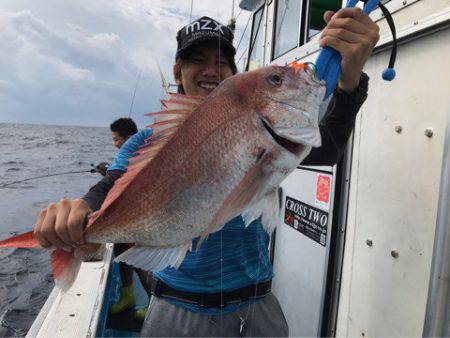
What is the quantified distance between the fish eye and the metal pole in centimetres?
74

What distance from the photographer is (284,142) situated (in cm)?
114

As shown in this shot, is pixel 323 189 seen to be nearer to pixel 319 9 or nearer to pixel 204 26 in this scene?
pixel 204 26

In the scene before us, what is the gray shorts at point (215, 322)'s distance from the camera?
5.59 feet

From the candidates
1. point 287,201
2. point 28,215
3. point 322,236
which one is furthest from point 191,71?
point 28,215

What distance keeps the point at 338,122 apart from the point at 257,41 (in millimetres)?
3017

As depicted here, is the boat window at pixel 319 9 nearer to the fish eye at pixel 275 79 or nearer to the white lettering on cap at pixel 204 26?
the white lettering on cap at pixel 204 26

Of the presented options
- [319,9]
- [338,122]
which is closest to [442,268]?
[338,122]

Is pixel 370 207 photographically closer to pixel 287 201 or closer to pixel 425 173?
pixel 425 173

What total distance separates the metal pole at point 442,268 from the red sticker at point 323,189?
992 mm

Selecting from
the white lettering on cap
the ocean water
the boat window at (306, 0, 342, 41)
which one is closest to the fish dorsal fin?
the white lettering on cap

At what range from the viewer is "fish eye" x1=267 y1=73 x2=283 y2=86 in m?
1.17

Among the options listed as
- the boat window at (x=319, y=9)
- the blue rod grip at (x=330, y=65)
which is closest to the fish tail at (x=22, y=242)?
the blue rod grip at (x=330, y=65)

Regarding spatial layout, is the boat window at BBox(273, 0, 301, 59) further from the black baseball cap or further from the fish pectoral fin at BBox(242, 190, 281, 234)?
the fish pectoral fin at BBox(242, 190, 281, 234)

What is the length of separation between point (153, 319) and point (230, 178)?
1075mm
